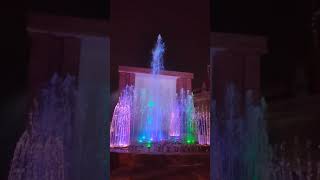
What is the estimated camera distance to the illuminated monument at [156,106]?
374 inches

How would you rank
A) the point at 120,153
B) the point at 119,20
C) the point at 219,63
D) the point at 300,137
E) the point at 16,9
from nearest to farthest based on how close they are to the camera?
the point at 16,9
the point at 219,63
the point at 120,153
the point at 300,137
the point at 119,20

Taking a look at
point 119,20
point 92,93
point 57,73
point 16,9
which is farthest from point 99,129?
point 119,20

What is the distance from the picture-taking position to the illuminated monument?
9508 mm

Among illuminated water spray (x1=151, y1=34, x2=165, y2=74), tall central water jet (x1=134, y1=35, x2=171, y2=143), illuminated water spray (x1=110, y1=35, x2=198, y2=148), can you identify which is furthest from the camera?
illuminated water spray (x1=151, y1=34, x2=165, y2=74)

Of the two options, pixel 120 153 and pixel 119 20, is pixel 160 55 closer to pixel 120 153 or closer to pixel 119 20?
pixel 119 20

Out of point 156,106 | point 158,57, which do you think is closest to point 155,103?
point 156,106

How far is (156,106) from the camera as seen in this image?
434 inches

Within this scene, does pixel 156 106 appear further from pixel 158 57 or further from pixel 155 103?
pixel 158 57

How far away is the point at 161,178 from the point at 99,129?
3.47 ft

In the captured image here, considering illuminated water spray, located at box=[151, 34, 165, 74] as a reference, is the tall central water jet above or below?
below

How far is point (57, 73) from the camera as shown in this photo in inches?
173

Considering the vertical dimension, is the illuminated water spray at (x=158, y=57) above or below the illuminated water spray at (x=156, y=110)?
above

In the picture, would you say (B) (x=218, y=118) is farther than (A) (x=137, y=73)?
No

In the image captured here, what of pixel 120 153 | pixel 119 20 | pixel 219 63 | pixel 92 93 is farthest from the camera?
pixel 119 20
